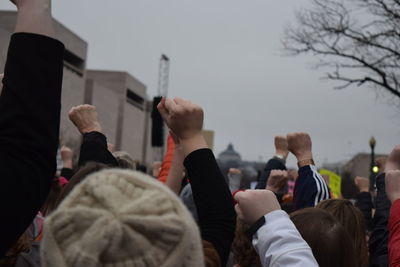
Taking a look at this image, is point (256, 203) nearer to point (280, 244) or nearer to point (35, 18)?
point (280, 244)

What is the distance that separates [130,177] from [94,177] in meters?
0.09

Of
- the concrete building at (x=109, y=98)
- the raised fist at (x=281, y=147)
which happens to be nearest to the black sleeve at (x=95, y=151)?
the raised fist at (x=281, y=147)

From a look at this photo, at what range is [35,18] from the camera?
1.50m

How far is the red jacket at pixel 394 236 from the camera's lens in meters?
2.45

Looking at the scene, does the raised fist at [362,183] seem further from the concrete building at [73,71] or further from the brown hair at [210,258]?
the concrete building at [73,71]

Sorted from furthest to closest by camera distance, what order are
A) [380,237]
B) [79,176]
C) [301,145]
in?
[301,145] < [380,237] < [79,176]

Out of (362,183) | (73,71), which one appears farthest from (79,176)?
(73,71)

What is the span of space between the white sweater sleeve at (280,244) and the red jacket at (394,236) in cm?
61

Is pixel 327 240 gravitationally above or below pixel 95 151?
below

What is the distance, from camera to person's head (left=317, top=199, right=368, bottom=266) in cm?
311


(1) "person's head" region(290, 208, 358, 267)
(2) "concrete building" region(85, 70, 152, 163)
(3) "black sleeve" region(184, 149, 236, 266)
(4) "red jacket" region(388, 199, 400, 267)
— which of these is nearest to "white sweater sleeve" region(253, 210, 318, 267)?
(3) "black sleeve" region(184, 149, 236, 266)

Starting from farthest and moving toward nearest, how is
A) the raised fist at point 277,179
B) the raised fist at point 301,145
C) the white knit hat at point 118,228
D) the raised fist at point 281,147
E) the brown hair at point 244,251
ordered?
the raised fist at point 281,147, the raised fist at point 277,179, the raised fist at point 301,145, the brown hair at point 244,251, the white knit hat at point 118,228

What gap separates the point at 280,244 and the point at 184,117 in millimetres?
587

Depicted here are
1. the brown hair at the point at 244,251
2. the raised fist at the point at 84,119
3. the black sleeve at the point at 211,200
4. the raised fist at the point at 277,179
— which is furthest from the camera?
the raised fist at the point at 277,179
